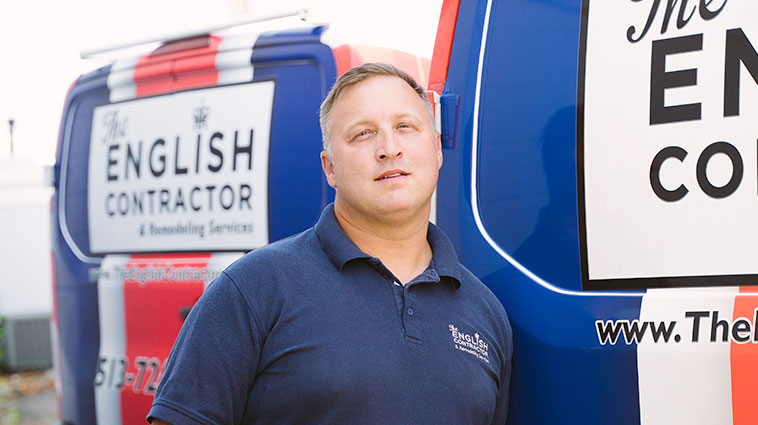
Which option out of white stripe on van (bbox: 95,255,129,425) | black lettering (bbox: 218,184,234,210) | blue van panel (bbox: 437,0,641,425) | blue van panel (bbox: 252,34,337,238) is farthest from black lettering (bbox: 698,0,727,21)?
white stripe on van (bbox: 95,255,129,425)

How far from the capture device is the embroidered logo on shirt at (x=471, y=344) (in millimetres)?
1679

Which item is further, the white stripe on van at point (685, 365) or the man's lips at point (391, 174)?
the man's lips at point (391, 174)

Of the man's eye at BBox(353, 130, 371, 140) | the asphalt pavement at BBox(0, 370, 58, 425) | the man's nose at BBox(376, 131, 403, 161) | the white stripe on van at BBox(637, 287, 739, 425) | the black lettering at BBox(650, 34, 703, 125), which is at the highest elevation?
the black lettering at BBox(650, 34, 703, 125)

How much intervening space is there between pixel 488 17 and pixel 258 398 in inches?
40.1

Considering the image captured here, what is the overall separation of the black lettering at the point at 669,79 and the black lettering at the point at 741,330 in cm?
39

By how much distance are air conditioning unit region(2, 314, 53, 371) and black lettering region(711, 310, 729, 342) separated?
8376mm

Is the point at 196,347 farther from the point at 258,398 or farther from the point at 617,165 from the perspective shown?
the point at 617,165

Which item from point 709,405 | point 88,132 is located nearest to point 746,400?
point 709,405

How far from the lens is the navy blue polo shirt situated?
60.6 inches

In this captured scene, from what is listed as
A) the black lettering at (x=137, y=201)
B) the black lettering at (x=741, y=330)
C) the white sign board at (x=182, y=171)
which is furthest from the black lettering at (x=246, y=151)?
the black lettering at (x=741, y=330)

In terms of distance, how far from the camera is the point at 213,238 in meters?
2.64

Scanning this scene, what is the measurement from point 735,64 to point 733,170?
20cm

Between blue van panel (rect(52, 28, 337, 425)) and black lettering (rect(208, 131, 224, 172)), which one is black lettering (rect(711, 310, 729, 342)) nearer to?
blue van panel (rect(52, 28, 337, 425))

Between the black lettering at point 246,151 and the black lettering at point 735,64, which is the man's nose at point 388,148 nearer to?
the black lettering at point 735,64
